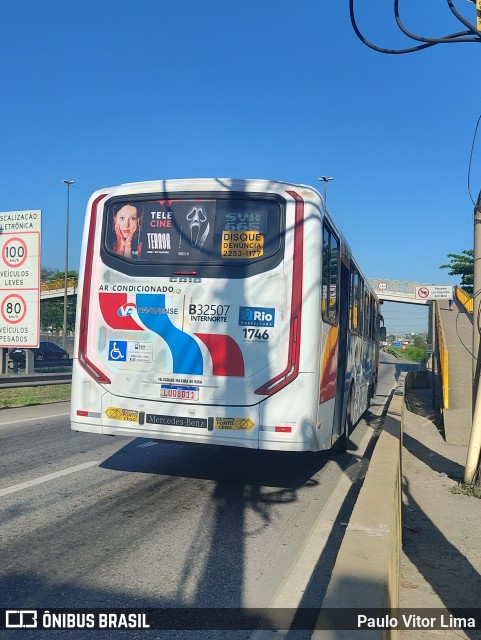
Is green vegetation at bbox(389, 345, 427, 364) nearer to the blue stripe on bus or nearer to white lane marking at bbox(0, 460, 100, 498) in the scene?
white lane marking at bbox(0, 460, 100, 498)

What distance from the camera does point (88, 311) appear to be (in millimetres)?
7750

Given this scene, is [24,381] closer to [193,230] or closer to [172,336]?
[172,336]

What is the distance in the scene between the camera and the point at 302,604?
15.4 ft

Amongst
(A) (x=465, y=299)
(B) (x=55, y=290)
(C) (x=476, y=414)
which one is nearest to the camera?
(C) (x=476, y=414)

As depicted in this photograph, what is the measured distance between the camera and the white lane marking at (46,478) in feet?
24.2

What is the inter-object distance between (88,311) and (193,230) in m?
1.59

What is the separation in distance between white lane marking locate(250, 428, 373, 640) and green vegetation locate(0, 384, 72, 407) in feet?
37.0

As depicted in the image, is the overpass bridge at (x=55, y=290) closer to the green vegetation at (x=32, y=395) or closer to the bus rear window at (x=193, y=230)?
the green vegetation at (x=32, y=395)

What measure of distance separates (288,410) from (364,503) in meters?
1.63

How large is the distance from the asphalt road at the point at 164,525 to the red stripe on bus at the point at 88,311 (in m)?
1.36

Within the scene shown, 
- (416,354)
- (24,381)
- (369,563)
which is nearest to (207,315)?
(369,563)

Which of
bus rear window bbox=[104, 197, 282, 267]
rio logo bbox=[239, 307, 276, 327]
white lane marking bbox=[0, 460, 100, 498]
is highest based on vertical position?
bus rear window bbox=[104, 197, 282, 267]

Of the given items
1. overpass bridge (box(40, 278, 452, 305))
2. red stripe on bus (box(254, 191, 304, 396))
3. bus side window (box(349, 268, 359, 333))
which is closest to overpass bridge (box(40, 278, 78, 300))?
overpass bridge (box(40, 278, 452, 305))

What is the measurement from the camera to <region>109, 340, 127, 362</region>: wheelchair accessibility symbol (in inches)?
297
